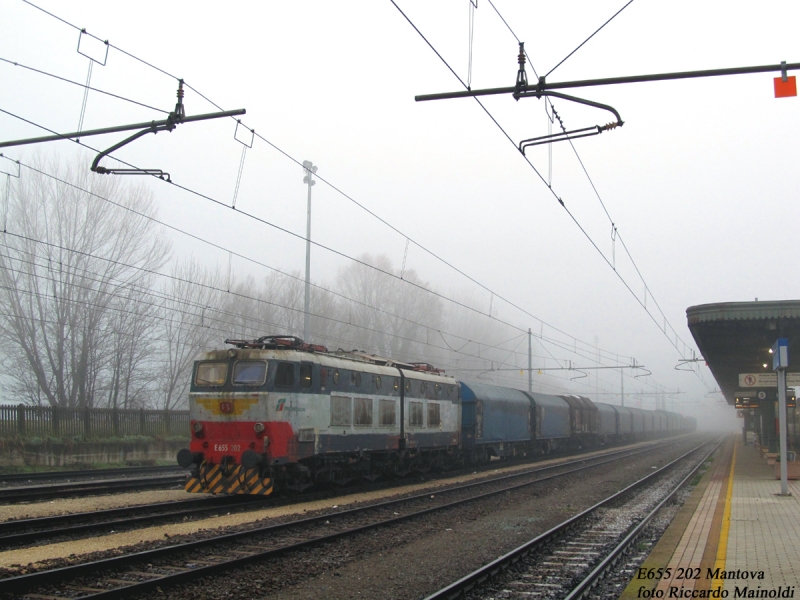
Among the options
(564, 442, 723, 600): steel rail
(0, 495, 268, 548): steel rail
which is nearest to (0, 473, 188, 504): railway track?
(0, 495, 268, 548): steel rail

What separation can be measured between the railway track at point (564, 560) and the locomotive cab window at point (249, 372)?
677 centimetres

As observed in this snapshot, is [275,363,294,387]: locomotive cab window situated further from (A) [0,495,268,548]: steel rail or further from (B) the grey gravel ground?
(B) the grey gravel ground

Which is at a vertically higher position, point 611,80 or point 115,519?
point 611,80

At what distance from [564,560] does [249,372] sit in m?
7.97

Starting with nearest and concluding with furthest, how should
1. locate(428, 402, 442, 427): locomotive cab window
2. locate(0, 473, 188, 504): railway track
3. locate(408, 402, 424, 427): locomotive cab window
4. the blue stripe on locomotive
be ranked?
locate(0, 473, 188, 504): railway track < locate(408, 402, 424, 427): locomotive cab window < locate(428, 402, 442, 427): locomotive cab window < the blue stripe on locomotive

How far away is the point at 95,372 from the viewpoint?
33.7 meters

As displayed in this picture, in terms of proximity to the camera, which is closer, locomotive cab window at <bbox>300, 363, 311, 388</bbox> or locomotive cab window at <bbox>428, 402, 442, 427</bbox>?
locomotive cab window at <bbox>300, 363, 311, 388</bbox>

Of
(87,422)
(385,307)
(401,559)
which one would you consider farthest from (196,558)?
(385,307)

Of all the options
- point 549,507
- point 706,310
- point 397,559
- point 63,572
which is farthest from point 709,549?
point 706,310

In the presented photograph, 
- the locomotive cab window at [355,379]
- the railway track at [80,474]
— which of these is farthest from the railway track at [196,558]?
the railway track at [80,474]

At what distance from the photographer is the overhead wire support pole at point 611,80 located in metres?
8.36

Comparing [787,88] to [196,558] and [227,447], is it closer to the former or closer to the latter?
[196,558]

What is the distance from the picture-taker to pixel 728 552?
9.77m

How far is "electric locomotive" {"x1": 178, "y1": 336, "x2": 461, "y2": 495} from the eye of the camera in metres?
15.2
